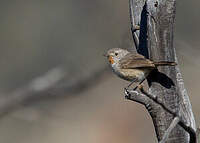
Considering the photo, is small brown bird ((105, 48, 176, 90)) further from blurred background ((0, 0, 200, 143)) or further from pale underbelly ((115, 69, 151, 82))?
blurred background ((0, 0, 200, 143))

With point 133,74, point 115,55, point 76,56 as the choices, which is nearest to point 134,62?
point 133,74

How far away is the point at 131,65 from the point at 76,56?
7.59ft

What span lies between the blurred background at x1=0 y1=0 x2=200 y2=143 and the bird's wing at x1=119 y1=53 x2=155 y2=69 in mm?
1687

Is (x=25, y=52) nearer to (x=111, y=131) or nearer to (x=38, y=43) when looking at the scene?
(x=38, y=43)

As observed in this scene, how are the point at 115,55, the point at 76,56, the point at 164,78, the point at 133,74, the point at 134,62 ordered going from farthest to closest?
the point at 76,56 → the point at 115,55 → the point at 133,74 → the point at 134,62 → the point at 164,78

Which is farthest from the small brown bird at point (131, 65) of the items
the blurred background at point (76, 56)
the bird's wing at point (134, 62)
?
the blurred background at point (76, 56)

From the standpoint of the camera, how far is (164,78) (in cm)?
345

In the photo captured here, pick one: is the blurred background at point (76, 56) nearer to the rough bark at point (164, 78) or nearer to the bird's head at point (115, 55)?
the bird's head at point (115, 55)

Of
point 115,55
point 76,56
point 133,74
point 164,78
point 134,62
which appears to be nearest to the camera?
point 164,78

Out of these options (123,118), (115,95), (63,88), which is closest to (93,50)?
(115,95)

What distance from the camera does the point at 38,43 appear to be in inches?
432

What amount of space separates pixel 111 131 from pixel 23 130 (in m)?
1.81

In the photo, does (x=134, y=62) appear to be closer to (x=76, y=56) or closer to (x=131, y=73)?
(x=131, y=73)

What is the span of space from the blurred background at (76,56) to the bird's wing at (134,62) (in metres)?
1.69
